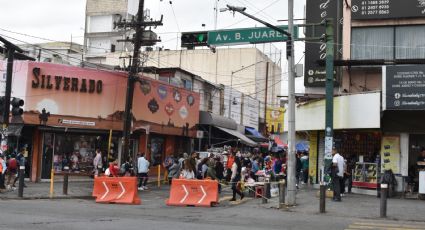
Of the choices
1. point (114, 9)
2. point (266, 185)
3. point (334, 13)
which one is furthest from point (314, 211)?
point (114, 9)

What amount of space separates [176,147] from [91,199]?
54.8 feet

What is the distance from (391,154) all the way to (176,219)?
1241 cm

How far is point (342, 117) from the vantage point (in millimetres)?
23766

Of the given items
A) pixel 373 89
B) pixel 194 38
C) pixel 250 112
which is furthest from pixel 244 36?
pixel 250 112

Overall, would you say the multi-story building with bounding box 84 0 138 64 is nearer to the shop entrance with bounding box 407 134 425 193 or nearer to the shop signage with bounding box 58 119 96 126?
the shop signage with bounding box 58 119 96 126

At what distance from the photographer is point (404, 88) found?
71.6ft

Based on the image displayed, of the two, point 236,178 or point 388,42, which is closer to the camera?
point 236,178

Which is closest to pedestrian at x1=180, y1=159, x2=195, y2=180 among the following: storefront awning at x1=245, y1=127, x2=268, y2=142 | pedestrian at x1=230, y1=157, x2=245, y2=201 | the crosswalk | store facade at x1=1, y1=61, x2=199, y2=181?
pedestrian at x1=230, y1=157, x2=245, y2=201

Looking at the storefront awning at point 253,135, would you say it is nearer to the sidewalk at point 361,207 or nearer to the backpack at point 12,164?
the sidewalk at point 361,207

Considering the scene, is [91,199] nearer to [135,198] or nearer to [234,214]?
[135,198]

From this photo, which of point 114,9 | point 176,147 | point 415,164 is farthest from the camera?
point 114,9

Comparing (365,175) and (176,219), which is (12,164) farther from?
(365,175)

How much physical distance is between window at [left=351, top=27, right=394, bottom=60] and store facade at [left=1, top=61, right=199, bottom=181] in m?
13.3

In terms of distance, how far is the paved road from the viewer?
12.4 metres
